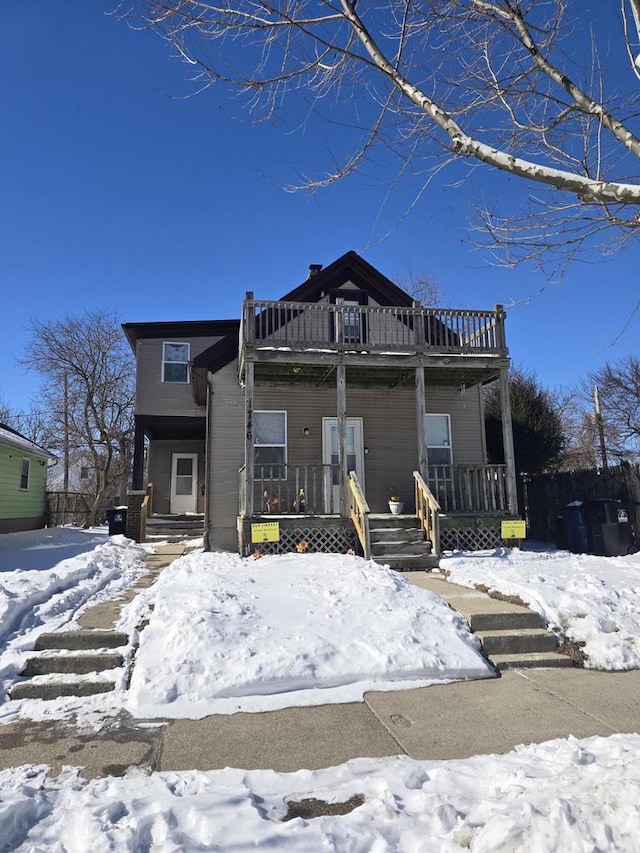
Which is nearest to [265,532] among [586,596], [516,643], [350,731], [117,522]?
[516,643]

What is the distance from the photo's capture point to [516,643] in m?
5.23

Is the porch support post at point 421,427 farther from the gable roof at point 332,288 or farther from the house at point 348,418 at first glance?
the gable roof at point 332,288

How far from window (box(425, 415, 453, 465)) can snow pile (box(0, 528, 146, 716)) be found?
6.99m

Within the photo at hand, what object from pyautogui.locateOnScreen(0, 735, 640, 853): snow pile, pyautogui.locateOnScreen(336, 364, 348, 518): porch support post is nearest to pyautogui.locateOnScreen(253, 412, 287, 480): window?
pyautogui.locateOnScreen(336, 364, 348, 518): porch support post

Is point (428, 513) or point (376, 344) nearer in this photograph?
point (428, 513)

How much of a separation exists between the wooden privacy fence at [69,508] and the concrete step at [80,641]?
1914cm

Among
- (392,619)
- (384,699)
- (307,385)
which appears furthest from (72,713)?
(307,385)

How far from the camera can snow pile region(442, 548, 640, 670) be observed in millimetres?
5062

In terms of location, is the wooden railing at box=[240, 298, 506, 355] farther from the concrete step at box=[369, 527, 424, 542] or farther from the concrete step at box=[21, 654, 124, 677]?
the concrete step at box=[21, 654, 124, 677]

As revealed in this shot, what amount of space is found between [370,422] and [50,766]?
33.6ft

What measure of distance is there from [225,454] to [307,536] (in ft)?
10.9

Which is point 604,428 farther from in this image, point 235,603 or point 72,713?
point 72,713

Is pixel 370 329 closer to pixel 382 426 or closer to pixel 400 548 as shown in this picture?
pixel 382 426

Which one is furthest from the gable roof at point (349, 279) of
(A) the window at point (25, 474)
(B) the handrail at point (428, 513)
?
(A) the window at point (25, 474)
